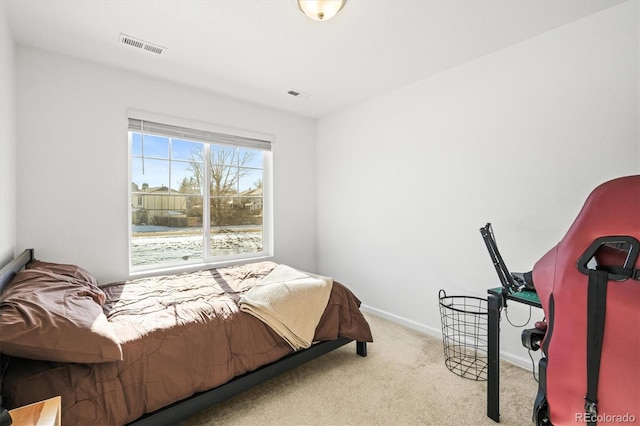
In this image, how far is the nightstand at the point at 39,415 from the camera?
947 millimetres

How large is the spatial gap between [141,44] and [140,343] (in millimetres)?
2167

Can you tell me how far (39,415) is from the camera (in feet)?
3.24

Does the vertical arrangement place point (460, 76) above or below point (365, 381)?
above

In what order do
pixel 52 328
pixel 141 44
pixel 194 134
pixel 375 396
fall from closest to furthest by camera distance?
pixel 52 328, pixel 375 396, pixel 141 44, pixel 194 134

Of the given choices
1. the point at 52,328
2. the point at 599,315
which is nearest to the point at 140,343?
the point at 52,328

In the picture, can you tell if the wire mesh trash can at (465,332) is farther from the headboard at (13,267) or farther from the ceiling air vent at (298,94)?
the headboard at (13,267)

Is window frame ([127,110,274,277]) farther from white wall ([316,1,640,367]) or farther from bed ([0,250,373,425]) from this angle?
white wall ([316,1,640,367])

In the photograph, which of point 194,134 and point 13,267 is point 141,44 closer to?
point 194,134

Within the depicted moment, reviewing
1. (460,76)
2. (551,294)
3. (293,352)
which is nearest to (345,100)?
(460,76)

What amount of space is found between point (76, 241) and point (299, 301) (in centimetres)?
201

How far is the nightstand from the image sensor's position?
947mm

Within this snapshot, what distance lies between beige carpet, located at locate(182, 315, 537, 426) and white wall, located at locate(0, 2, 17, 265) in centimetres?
172

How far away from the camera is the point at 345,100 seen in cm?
345

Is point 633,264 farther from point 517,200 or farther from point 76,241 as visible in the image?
point 76,241
